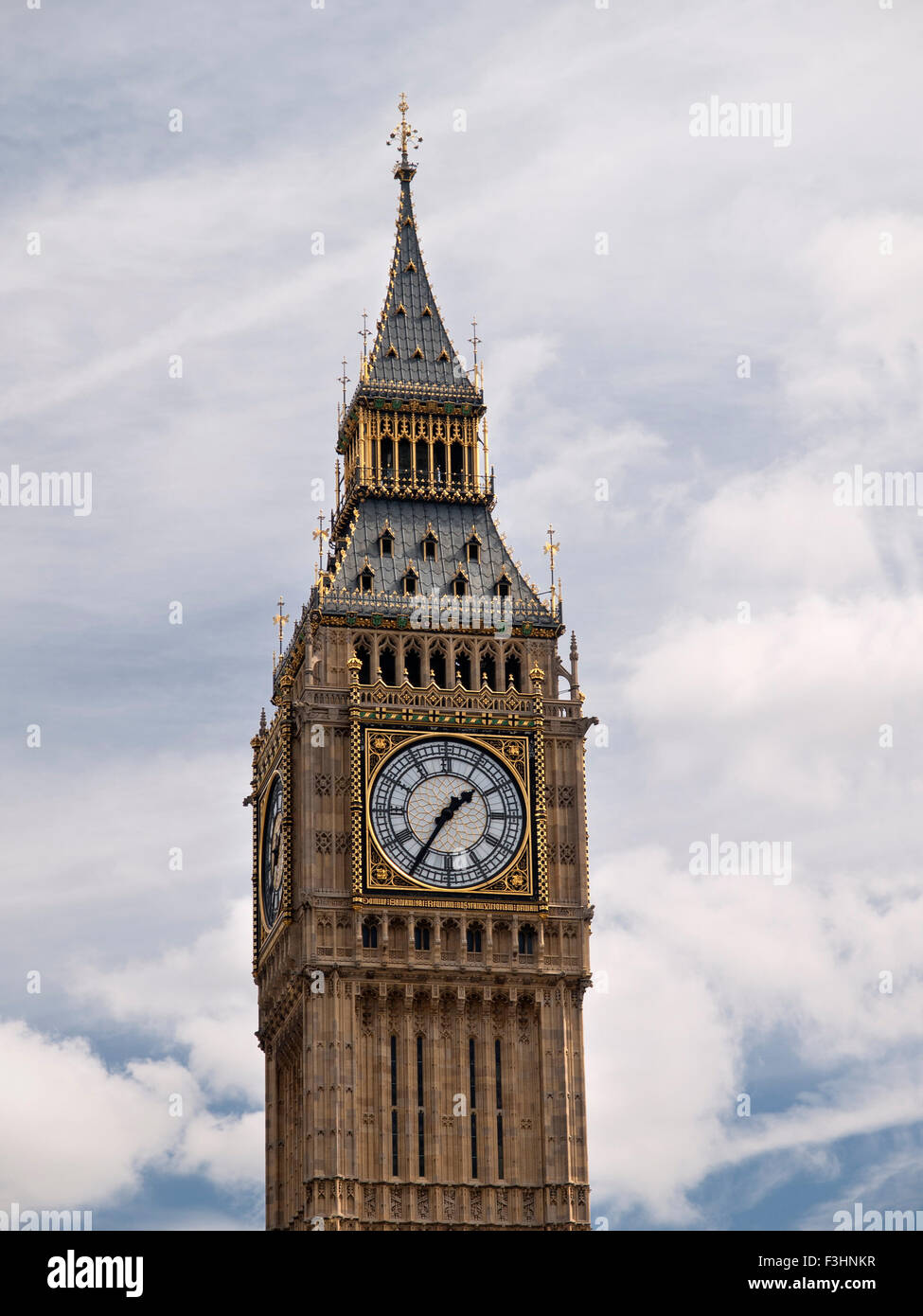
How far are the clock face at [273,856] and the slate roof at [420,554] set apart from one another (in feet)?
22.8

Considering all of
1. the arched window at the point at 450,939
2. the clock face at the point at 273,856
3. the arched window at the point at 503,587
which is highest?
the arched window at the point at 503,587

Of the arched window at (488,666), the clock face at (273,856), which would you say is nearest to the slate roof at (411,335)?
the arched window at (488,666)

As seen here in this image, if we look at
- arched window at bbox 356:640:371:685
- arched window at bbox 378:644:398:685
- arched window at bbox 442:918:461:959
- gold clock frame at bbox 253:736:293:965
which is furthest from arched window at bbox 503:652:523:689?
arched window at bbox 442:918:461:959

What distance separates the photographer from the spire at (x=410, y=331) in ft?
367

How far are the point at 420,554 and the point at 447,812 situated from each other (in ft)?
35.3

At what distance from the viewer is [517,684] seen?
348ft

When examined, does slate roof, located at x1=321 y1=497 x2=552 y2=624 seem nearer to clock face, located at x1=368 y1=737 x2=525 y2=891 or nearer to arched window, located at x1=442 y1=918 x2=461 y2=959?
clock face, located at x1=368 y1=737 x2=525 y2=891

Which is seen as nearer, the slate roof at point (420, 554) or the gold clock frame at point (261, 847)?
the gold clock frame at point (261, 847)

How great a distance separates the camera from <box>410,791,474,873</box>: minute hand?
102 meters

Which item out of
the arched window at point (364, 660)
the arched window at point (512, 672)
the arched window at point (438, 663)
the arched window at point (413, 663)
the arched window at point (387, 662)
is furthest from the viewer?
the arched window at point (512, 672)

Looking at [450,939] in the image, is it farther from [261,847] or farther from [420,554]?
[420,554]

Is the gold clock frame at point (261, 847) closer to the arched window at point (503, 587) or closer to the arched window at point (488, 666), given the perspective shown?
the arched window at point (488, 666)

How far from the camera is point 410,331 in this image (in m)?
114
